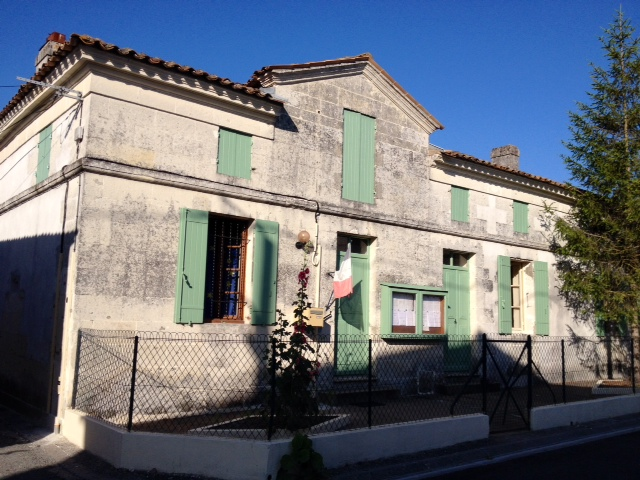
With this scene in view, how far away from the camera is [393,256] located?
12.0 m

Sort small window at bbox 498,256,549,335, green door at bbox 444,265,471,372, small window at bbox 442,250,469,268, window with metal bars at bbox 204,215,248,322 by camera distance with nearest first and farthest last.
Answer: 1. window with metal bars at bbox 204,215,248,322
2. green door at bbox 444,265,471,372
3. small window at bbox 442,250,469,268
4. small window at bbox 498,256,549,335

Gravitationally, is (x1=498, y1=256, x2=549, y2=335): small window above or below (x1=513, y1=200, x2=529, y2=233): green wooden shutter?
below

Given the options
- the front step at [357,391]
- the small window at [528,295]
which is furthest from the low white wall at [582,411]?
the small window at [528,295]

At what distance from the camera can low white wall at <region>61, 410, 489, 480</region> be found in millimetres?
6156

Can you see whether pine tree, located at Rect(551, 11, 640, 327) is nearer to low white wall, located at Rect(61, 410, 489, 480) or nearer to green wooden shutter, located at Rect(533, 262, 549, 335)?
green wooden shutter, located at Rect(533, 262, 549, 335)

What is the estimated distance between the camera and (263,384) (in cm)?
965

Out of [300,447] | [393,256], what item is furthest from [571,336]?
[300,447]

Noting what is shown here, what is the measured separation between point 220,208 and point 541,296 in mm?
9252

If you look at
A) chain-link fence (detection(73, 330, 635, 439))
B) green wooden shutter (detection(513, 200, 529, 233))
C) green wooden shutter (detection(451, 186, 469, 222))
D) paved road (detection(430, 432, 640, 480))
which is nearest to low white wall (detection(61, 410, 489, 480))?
chain-link fence (detection(73, 330, 635, 439))

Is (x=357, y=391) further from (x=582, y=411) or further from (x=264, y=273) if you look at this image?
(x=582, y=411)

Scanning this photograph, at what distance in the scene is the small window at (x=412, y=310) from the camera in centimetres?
1159

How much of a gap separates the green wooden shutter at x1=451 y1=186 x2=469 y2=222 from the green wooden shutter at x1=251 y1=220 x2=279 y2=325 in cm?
516

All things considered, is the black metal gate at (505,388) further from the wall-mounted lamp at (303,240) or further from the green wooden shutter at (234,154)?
the green wooden shutter at (234,154)

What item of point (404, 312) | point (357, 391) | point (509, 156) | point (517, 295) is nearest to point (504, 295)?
point (517, 295)
